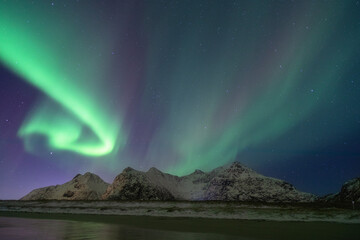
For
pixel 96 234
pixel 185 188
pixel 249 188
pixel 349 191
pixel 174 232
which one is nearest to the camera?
pixel 96 234

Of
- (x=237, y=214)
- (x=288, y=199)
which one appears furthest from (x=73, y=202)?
(x=288, y=199)

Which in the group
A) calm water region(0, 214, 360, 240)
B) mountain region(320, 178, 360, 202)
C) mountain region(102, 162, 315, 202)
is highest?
mountain region(102, 162, 315, 202)

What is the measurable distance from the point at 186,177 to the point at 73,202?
119104 mm

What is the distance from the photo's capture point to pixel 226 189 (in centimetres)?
11025

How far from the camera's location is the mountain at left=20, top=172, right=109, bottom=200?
476 feet

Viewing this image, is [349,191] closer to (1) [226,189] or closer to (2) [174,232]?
(1) [226,189]

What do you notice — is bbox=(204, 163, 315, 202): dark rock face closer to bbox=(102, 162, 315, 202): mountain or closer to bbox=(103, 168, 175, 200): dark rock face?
bbox=(102, 162, 315, 202): mountain

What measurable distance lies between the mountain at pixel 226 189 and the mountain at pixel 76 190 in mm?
30872

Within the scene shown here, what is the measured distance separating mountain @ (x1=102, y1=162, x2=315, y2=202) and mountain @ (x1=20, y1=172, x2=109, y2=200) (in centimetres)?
3087

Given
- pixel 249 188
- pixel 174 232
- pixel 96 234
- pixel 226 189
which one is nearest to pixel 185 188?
pixel 226 189

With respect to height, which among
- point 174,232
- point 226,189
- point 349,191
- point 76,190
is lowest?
point 174,232

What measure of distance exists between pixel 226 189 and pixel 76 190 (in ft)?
281

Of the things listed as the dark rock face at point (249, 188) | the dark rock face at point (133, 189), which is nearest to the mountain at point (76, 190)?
the dark rock face at point (133, 189)

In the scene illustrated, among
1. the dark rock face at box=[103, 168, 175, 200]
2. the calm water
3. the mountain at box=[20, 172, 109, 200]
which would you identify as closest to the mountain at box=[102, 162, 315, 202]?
the dark rock face at box=[103, 168, 175, 200]
